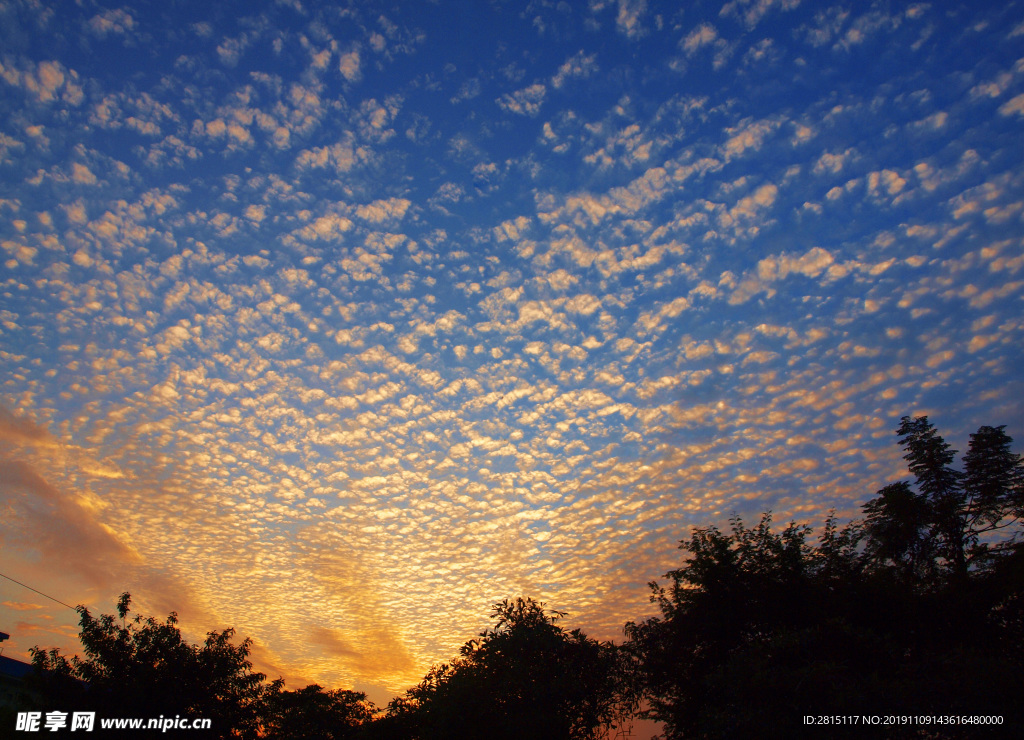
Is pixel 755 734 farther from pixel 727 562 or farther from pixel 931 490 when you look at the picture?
pixel 931 490

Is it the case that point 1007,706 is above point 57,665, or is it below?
below

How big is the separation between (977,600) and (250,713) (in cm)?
3462

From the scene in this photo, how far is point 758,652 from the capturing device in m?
18.3

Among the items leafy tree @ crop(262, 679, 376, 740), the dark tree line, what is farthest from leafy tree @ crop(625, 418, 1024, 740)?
leafy tree @ crop(262, 679, 376, 740)

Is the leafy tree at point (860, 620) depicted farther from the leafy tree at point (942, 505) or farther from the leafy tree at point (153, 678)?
the leafy tree at point (153, 678)

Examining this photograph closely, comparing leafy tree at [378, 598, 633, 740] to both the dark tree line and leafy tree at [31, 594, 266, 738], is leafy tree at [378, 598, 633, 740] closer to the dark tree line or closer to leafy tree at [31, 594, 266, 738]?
the dark tree line

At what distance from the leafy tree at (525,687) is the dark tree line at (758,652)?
0.31ft

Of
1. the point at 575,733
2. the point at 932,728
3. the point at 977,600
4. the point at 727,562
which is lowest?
the point at 575,733

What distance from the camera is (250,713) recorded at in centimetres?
2481

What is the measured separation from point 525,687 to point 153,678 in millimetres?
16858

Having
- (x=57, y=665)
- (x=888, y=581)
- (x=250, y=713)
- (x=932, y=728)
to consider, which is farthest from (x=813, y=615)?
(x=57, y=665)

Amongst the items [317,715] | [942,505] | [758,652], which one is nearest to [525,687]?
[758,652]

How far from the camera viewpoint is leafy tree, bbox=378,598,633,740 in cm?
2464

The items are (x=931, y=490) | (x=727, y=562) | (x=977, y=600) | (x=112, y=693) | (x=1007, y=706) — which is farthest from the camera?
(x=931, y=490)
